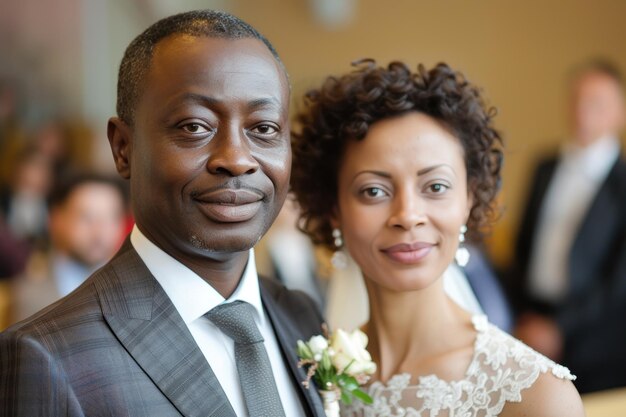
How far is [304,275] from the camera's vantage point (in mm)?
6332

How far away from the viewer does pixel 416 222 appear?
2482mm

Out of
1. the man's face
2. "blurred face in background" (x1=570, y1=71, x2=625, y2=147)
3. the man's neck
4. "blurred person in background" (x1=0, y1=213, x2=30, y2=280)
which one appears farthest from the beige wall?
the man's face

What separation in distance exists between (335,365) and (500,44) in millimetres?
8739

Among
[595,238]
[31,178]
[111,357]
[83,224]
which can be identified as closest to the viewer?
[111,357]

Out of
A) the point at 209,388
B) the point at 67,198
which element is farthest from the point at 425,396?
the point at 67,198

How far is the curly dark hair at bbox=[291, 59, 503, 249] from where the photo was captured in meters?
2.62

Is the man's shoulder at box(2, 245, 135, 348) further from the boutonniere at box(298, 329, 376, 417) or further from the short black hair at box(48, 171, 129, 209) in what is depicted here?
the short black hair at box(48, 171, 129, 209)

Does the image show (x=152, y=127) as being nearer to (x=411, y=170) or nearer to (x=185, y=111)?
(x=185, y=111)

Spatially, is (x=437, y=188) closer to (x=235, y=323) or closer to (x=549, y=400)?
(x=549, y=400)

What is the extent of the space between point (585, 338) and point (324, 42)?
6.71 meters

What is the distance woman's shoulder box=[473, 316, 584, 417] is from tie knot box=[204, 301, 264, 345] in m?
0.73

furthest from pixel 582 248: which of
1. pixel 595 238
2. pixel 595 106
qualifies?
pixel 595 106

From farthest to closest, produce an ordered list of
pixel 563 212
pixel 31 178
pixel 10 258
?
pixel 31 178, pixel 10 258, pixel 563 212

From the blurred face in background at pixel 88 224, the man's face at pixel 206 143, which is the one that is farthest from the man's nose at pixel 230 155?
the blurred face in background at pixel 88 224
